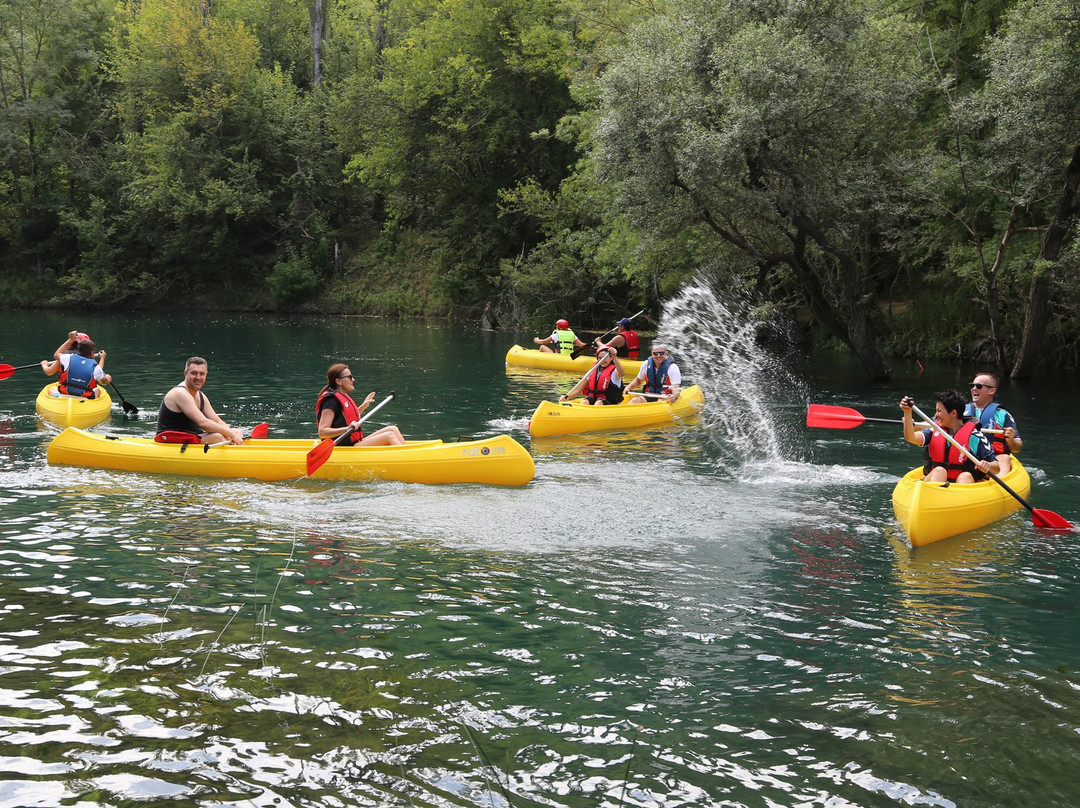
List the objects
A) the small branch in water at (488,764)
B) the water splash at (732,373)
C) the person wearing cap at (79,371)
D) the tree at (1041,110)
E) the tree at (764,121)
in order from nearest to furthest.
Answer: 1. the small branch in water at (488,764)
2. the water splash at (732,373)
3. the person wearing cap at (79,371)
4. the tree at (1041,110)
5. the tree at (764,121)

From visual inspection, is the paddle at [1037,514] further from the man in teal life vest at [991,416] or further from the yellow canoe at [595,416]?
the yellow canoe at [595,416]

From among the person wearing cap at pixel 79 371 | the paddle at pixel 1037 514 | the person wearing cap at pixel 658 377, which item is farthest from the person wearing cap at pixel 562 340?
the paddle at pixel 1037 514

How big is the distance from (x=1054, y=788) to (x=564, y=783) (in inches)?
82.7

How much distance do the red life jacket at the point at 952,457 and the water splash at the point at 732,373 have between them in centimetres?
290

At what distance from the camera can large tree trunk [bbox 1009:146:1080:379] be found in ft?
53.5

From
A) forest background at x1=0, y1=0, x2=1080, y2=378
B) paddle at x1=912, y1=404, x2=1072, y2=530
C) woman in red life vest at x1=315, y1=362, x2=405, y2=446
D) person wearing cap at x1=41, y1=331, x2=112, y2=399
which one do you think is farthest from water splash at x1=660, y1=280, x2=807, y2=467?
person wearing cap at x1=41, y1=331, x2=112, y2=399

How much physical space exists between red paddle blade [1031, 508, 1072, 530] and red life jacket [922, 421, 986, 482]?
24.2 inches

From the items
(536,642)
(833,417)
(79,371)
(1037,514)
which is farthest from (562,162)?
(536,642)

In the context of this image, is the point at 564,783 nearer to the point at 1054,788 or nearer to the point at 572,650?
the point at 572,650

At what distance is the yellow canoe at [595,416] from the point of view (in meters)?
13.4

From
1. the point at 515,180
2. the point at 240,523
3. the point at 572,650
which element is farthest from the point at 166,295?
the point at 572,650

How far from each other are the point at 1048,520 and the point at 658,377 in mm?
7332

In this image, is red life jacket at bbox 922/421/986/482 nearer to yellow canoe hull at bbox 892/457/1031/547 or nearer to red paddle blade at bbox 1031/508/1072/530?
yellow canoe hull at bbox 892/457/1031/547

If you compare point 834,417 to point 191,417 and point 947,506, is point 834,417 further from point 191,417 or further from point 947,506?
point 191,417
